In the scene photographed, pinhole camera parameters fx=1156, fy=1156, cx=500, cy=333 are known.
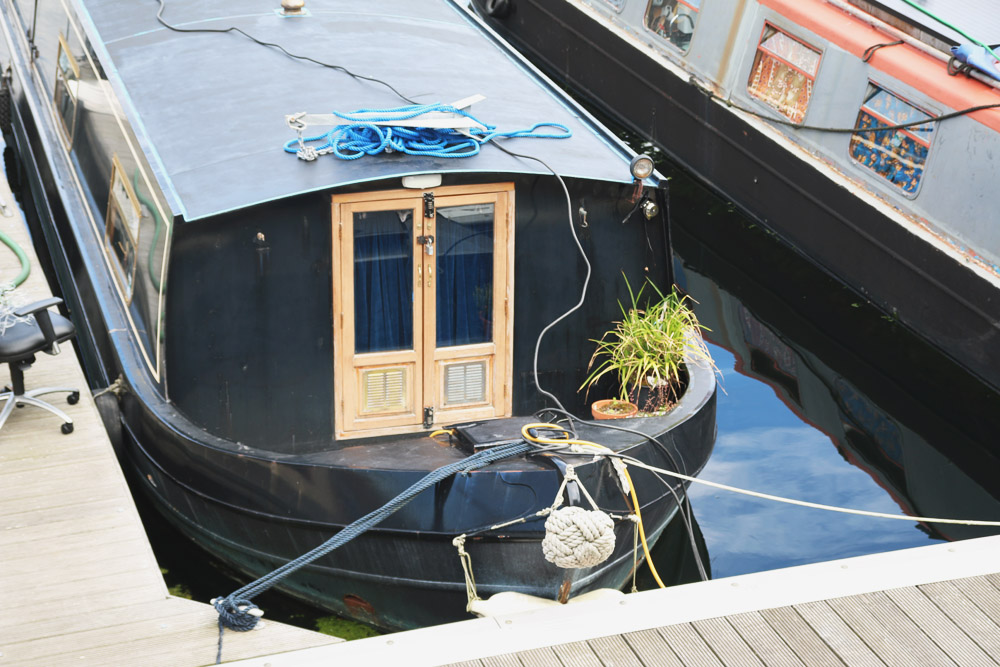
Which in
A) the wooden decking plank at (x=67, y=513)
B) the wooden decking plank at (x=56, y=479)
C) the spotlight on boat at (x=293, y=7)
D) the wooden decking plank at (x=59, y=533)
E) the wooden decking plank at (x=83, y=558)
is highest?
the spotlight on boat at (x=293, y=7)

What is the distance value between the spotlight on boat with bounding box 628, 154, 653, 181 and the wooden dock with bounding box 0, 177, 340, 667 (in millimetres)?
2442

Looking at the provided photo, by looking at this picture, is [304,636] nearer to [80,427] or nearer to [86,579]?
[86,579]

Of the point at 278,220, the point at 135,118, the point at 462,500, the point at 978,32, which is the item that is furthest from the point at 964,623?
the point at 978,32

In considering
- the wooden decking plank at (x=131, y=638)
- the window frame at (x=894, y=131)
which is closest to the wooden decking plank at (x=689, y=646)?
the wooden decking plank at (x=131, y=638)

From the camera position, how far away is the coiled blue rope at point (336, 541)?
4105mm

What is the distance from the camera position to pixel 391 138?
5.10 m

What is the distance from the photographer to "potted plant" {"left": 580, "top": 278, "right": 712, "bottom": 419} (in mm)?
5426

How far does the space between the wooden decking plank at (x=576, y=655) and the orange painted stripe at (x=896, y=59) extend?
209 inches

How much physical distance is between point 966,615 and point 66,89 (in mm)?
6550

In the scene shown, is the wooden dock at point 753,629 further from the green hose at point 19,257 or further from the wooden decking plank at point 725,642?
the green hose at point 19,257

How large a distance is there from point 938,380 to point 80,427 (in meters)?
5.54

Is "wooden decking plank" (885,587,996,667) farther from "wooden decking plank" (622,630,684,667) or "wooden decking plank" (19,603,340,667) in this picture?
"wooden decking plank" (19,603,340,667)

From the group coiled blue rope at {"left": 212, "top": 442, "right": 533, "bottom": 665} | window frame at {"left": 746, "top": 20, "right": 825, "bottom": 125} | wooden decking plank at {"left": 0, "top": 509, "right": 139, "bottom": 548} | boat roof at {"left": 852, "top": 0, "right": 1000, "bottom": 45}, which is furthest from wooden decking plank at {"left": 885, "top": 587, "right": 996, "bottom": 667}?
window frame at {"left": 746, "top": 20, "right": 825, "bottom": 125}

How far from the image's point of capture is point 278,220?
4977 mm
